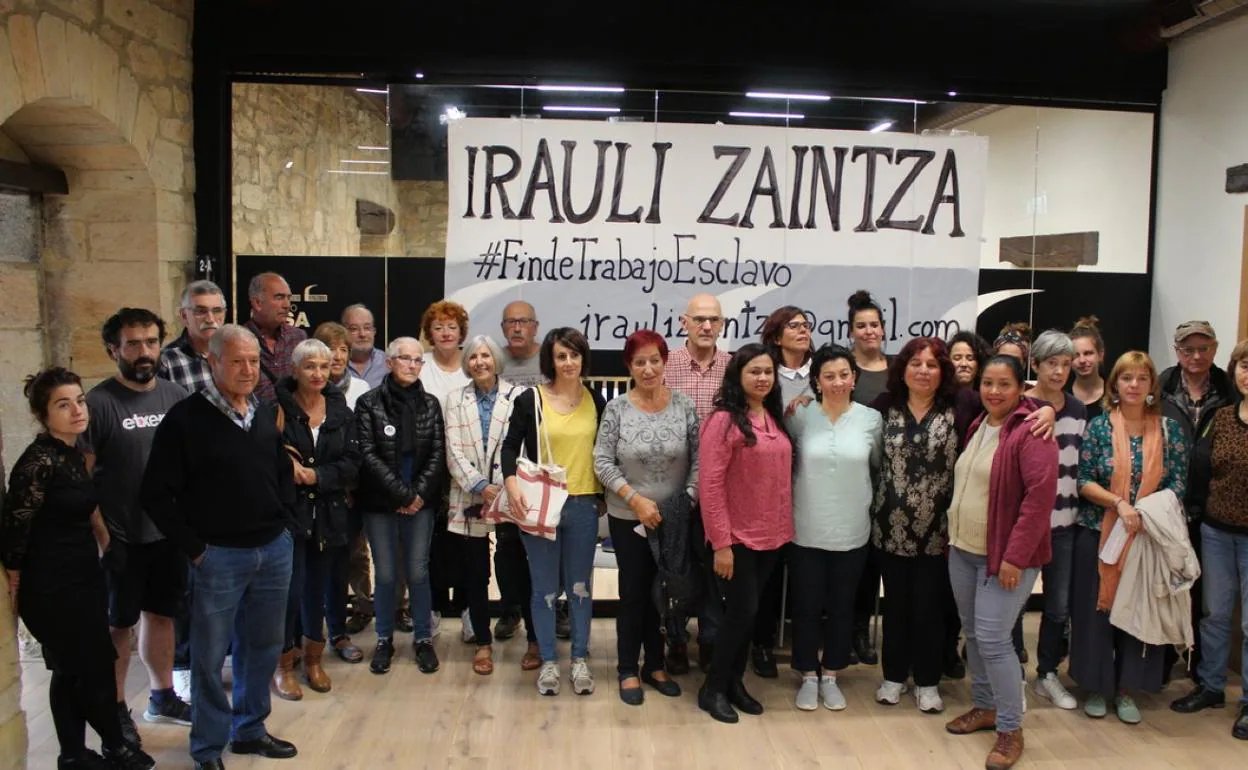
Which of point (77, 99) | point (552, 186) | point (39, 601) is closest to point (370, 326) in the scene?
point (552, 186)

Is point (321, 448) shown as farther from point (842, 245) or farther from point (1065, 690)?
point (1065, 690)

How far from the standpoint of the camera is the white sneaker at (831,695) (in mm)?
3662

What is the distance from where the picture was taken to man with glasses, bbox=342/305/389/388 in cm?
426

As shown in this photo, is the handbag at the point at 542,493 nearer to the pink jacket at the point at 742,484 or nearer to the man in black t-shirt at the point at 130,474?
the pink jacket at the point at 742,484

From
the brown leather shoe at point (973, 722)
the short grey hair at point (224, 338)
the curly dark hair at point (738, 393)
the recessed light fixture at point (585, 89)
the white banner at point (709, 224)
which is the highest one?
the recessed light fixture at point (585, 89)

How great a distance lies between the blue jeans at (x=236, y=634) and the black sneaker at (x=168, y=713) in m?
0.35

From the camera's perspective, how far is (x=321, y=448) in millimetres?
3535

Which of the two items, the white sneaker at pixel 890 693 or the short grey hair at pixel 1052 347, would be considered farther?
the white sneaker at pixel 890 693

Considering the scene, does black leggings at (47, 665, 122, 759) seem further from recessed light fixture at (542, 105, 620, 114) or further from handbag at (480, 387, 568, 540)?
recessed light fixture at (542, 105, 620, 114)

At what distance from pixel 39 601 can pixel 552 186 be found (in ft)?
9.54

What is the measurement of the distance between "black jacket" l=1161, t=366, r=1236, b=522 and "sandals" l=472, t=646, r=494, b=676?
2.98 meters

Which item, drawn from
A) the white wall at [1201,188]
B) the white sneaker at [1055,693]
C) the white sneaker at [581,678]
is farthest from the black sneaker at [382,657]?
the white wall at [1201,188]

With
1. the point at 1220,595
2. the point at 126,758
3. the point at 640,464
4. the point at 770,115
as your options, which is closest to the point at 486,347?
the point at 640,464

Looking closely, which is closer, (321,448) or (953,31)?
(321,448)
